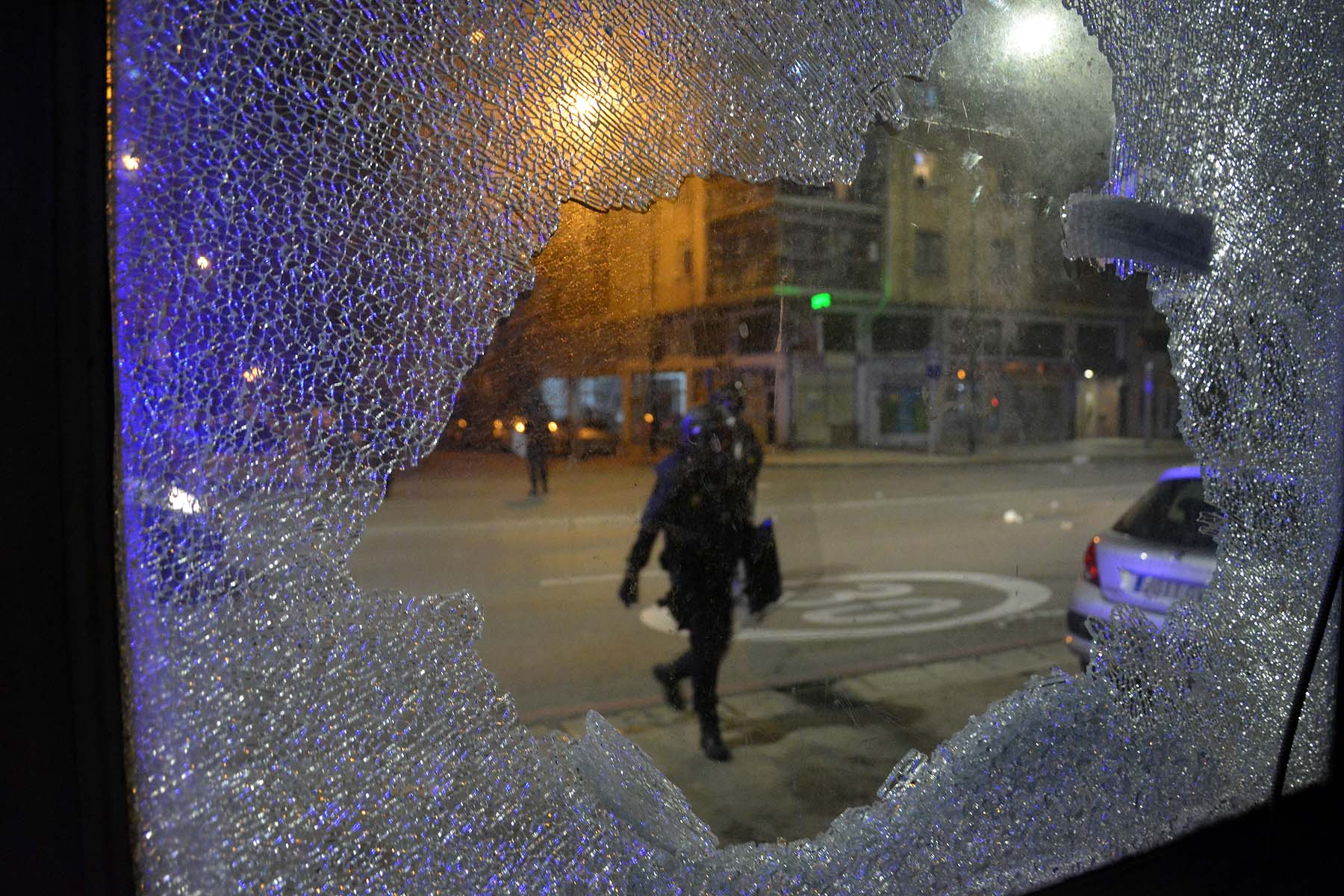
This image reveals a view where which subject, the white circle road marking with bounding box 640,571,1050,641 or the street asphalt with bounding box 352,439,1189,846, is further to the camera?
the white circle road marking with bounding box 640,571,1050,641

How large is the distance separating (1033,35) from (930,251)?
2.00ft

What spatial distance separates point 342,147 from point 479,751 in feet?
3.08

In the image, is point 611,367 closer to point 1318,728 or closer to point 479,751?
point 479,751

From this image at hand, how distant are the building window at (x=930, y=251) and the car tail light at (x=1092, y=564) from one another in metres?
2.16

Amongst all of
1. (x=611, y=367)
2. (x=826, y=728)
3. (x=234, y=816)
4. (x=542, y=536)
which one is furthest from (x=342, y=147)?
(x=826, y=728)

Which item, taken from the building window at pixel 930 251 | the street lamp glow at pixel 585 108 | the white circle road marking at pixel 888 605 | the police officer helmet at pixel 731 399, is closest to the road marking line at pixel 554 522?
the police officer helmet at pixel 731 399

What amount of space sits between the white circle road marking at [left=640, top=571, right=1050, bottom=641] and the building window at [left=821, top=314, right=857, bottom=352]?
1.91 m

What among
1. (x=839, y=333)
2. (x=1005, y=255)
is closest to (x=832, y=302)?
(x=839, y=333)

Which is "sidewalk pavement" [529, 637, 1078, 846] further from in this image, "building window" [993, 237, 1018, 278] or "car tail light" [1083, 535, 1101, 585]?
"building window" [993, 237, 1018, 278]

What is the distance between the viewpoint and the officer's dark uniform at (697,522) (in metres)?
2.09

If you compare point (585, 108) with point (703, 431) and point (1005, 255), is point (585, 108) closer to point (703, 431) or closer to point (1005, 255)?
point (703, 431)

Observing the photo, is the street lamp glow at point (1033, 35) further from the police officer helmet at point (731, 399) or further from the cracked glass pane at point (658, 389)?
the police officer helmet at point (731, 399)

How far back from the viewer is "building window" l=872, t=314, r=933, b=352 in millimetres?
2676

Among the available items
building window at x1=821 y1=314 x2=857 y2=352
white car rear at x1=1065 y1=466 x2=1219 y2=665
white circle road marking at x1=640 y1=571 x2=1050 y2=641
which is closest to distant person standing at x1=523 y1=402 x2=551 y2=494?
building window at x1=821 y1=314 x2=857 y2=352
